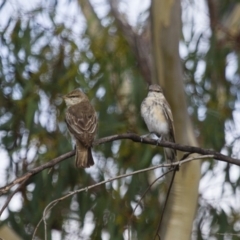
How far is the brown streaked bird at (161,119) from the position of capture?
176 inches

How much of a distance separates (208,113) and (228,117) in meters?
0.26

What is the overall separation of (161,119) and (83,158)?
3.03ft

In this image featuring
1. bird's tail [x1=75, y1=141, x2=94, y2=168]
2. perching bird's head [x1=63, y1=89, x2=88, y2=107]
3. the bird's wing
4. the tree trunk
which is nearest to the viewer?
bird's tail [x1=75, y1=141, x2=94, y2=168]

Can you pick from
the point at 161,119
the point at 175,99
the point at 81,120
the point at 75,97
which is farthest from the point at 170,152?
the point at 75,97

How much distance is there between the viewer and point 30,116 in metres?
5.36

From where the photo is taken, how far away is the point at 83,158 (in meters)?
3.70

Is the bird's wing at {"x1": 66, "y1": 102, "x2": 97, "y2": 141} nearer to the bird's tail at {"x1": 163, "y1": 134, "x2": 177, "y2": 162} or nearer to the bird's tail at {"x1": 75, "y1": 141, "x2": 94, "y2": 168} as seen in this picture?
the bird's tail at {"x1": 75, "y1": 141, "x2": 94, "y2": 168}

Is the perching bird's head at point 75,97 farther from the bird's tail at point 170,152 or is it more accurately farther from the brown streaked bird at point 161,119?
A: the bird's tail at point 170,152

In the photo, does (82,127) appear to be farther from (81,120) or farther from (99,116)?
(99,116)

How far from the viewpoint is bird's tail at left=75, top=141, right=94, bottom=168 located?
3.64 meters

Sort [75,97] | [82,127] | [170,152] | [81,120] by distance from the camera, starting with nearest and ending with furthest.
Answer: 1. [82,127]
2. [81,120]
3. [170,152]
4. [75,97]

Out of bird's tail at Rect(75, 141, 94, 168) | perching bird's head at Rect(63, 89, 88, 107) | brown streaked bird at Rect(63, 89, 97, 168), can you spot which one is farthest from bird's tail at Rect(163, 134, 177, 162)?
bird's tail at Rect(75, 141, 94, 168)

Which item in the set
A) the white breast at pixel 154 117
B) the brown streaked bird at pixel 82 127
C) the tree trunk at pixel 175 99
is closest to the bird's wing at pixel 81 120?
the brown streaked bird at pixel 82 127

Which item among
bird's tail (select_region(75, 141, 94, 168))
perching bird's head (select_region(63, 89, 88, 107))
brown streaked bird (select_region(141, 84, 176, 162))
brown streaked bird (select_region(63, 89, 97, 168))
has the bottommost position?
bird's tail (select_region(75, 141, 94, 168))
